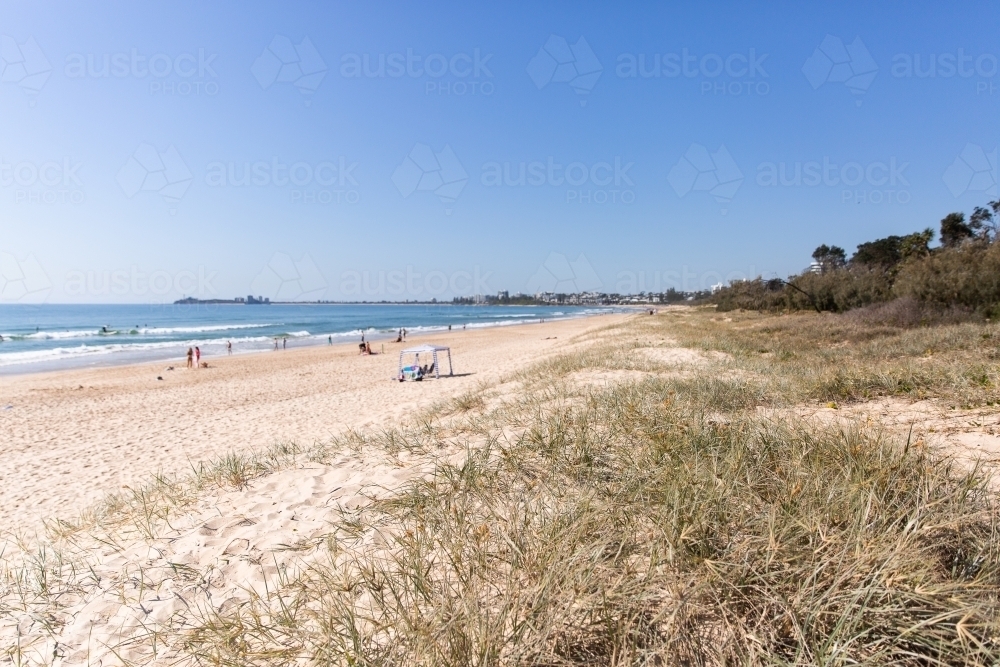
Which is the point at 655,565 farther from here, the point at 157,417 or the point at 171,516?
the point at 157,417

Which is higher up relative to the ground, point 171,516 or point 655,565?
point 655,565

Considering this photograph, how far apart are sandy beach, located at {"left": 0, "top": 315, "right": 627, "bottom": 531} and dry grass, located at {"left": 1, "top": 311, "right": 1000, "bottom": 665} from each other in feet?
14.2

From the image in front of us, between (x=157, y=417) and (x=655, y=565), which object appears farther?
(x=157, y=417)

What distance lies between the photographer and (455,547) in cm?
238

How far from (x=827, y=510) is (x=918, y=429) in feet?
8.79

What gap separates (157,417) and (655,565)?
577 inches

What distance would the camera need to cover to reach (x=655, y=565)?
6.73 ft

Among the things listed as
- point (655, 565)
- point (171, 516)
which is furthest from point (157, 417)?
point (655, 565)

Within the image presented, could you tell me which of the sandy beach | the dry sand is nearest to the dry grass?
the dry sand

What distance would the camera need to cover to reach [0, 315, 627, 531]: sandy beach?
7473 millimetres

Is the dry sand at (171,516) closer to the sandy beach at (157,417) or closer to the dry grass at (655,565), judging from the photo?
the sandy beach at (157,417)

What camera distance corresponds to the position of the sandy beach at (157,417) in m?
7.47

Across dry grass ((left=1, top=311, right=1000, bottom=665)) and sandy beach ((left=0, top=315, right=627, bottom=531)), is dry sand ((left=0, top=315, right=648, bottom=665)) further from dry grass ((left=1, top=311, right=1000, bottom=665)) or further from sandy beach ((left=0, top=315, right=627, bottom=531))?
dry grass ((left=1, top=311, right=1000, bottom=665))

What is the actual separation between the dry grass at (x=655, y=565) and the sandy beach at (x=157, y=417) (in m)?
4.33
